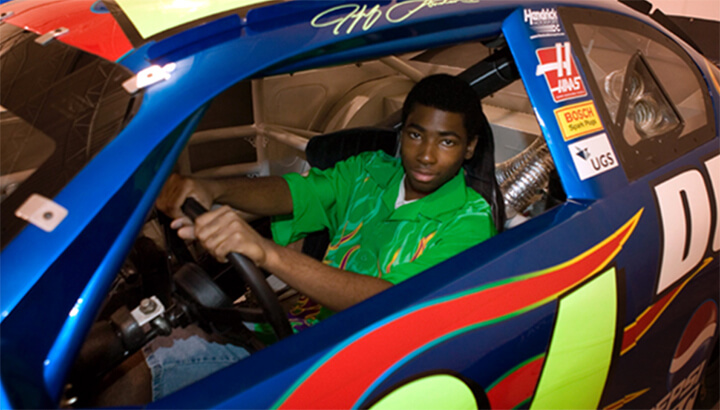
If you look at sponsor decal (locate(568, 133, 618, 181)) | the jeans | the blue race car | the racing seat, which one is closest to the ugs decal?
the blue race car

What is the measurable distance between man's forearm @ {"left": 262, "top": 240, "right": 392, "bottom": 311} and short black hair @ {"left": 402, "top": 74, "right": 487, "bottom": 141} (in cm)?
59

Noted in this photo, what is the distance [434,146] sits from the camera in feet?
5.35

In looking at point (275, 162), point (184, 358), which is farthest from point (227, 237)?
point (275, 162)

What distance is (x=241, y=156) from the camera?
3.02 m

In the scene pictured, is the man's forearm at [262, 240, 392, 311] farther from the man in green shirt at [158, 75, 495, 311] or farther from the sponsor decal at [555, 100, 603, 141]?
the sponsor decal at [555, 100, 603, 141]

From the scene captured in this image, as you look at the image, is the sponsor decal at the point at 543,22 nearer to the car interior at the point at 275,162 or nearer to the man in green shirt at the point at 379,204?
the car interior at the point at 275,162

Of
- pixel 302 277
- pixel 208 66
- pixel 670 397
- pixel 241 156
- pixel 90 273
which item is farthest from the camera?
pixel 241 156

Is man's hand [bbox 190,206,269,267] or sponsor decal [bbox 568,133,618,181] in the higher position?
man's hand [bbox 190,206,269,267]

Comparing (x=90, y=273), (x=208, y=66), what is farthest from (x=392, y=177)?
(x=90, y=273)

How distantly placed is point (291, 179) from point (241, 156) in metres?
1.27

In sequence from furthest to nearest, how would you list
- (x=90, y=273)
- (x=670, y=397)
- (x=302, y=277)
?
(x=670, y=397), (x=302, y=277), (x=90, y=273)

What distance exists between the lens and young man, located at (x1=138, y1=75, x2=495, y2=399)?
1240 millimetres

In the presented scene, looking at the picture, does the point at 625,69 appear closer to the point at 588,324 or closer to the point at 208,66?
the point at 588,324

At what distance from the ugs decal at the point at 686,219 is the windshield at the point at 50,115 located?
1214 mm
